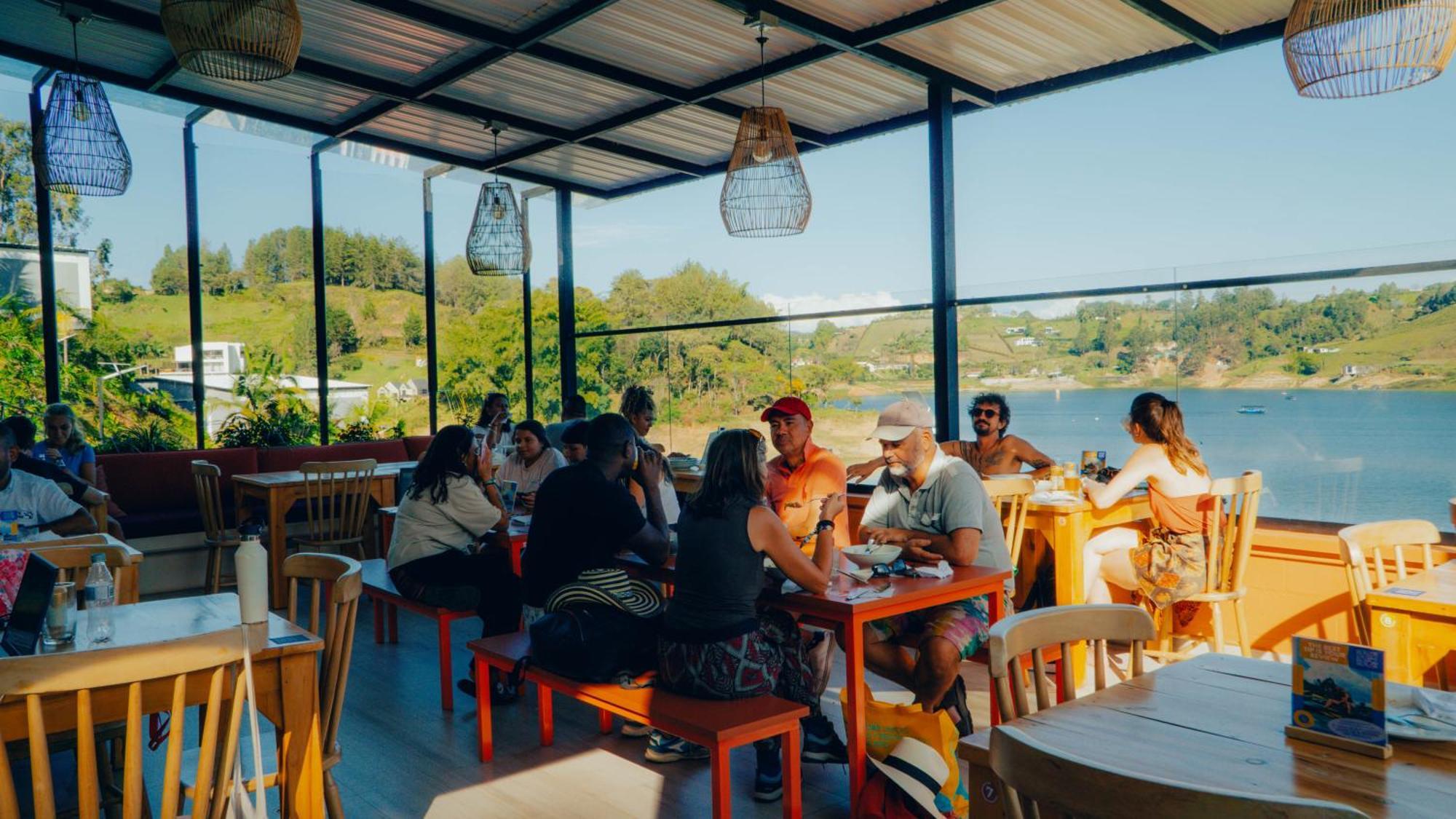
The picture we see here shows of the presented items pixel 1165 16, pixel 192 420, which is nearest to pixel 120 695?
pixel 1165 16

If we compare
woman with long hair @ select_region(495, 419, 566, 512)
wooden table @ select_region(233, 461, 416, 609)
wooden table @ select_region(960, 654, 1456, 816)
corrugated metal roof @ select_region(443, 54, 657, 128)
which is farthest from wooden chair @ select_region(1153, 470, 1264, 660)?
wooden table @ select_region(233, 461, 416, 609)

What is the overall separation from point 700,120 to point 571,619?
4.89 meters

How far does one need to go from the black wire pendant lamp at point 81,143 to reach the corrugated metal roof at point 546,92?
2186 millimetres

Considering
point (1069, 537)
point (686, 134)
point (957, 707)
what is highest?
point (686, 134)

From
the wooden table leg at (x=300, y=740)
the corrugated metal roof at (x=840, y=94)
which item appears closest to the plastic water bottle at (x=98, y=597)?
the wooden table leg at (x=300, y=740)

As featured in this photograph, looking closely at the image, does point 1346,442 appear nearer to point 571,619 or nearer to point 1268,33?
point 1268,33

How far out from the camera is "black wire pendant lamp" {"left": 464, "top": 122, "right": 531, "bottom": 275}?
710cm

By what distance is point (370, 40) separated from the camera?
626 centimetres

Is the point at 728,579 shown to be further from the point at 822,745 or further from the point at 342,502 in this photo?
the point at 342,502

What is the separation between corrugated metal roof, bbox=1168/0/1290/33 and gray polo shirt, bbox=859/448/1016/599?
9.21ft

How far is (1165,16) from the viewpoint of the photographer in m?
4.79

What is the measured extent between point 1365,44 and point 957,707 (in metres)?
2.58

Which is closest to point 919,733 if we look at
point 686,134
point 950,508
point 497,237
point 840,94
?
point 950,508

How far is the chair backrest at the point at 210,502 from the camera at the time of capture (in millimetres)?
6434
